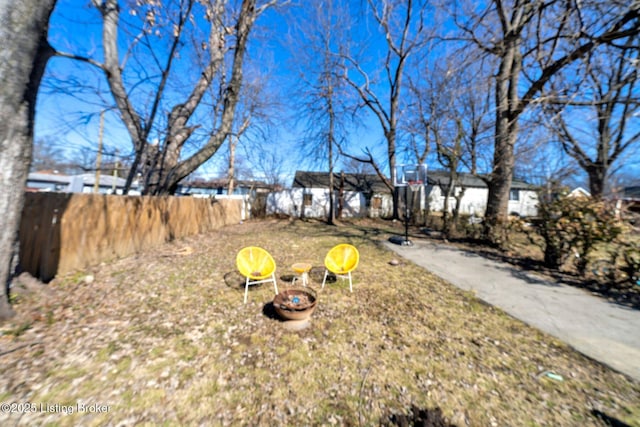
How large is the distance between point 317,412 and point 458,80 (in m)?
9.53

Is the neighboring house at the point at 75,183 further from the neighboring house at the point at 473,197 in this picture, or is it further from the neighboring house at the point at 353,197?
the neighboring house at the point at 473,197

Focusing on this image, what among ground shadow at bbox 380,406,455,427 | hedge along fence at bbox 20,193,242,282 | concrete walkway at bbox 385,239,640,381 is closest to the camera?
ground shadow at bbox 380,406,455,427

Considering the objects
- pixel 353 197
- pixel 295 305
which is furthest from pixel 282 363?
pixel 353 197

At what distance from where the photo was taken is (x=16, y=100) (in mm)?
2336

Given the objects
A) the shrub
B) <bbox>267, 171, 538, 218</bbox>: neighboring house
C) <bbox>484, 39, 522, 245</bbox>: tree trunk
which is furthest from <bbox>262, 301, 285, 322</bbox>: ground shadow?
<bbox>267, 171, 538, 218</bbox>: neighboring house

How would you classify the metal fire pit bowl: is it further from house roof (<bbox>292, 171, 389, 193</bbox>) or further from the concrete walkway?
house roof (<bbox>292, 171, 389, 193</bbox>)

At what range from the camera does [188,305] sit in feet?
11.1

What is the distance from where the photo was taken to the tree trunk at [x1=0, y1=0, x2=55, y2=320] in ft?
7.34

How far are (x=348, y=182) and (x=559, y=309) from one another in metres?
17.3

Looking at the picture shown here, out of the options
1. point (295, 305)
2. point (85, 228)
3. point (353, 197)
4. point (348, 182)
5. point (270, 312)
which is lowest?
point (270, 312)

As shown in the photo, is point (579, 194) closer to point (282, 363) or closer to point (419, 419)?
point (419, 419)

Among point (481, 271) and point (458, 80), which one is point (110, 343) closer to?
point (481, 271)

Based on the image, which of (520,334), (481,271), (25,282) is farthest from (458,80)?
(25,282)

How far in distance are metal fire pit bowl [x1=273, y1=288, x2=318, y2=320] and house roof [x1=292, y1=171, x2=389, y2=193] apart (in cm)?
1584
